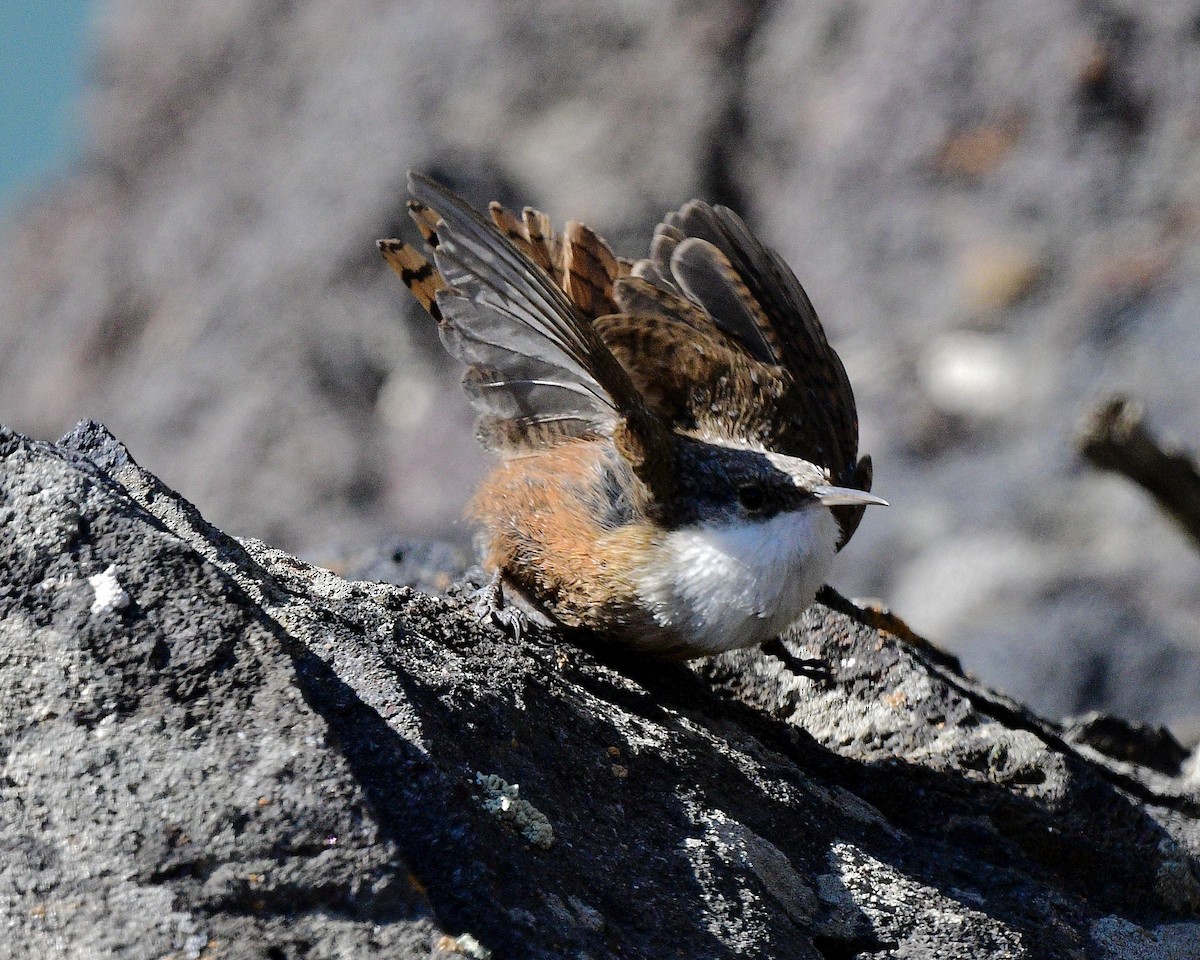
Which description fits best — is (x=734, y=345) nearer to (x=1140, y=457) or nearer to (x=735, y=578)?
(x=735, y=578)

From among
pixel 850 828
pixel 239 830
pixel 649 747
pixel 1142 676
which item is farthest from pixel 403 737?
pixel 1142 676

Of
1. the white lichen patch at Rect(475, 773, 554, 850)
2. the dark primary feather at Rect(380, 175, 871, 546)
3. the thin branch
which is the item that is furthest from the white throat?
the thin branch

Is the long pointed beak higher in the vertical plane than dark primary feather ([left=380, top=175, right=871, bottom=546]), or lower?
lower

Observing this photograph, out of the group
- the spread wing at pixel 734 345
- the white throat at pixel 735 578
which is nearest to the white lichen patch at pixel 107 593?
the white throat at pixel 735 578

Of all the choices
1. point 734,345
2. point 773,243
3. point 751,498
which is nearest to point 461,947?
point 751,498

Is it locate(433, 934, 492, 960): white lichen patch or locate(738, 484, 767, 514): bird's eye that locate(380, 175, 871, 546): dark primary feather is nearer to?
locate(738, 484, 767, 514): bird's eye

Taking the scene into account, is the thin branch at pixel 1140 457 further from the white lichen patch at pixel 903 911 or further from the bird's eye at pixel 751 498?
the white lichen patch at pixel 903 911
